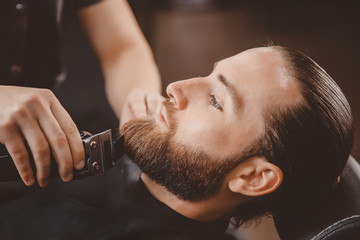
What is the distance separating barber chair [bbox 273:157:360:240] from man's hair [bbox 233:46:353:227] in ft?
0.14

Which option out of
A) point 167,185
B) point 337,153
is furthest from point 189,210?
point 337,153

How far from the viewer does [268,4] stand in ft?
17.2

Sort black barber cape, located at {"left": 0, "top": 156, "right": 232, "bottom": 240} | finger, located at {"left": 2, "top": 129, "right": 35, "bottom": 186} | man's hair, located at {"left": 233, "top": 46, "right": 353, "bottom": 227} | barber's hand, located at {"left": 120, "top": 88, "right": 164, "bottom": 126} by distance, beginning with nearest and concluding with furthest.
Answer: finger, located at {"left": 2, "top": 129, "right": 35, "bottom": 186}, man's hair, located at {"left": 233, "top": 46, "right": 353, "bottom": 227}, black barber cape, located at {"left": 0, "top": 156, "right": 232, "bottom": 240}, barber's hand, located at {"left": 120, "top": 88, "right": 164, "bottom": 126}

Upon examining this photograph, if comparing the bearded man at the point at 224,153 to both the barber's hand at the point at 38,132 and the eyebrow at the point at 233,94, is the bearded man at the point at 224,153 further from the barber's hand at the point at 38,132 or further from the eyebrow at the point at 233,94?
the barber's hand at the point at 38,132

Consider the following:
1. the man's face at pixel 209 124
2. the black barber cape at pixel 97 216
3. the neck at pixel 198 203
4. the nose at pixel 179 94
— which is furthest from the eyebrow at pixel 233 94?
the black barber cape at pixel 97 216

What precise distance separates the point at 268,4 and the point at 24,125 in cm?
499

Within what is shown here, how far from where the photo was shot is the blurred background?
207cm

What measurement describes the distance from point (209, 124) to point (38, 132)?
48 cm

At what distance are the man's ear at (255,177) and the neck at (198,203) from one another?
0.07 m

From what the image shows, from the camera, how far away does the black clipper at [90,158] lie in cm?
95

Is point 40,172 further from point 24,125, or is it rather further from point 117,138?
point 117,138

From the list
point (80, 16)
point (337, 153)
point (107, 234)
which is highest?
point (80, 16)

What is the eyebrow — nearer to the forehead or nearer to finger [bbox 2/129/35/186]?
the forehead

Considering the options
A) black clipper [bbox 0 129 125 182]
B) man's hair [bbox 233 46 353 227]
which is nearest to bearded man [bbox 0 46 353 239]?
man's hair [bbox 233 46 353 227]
